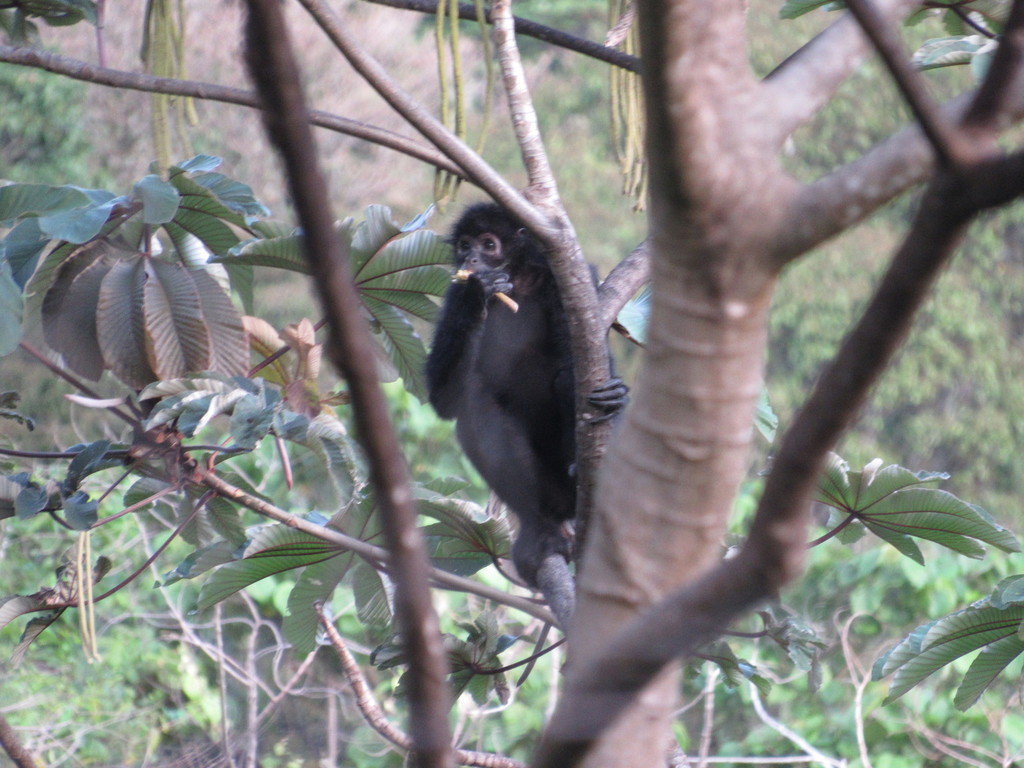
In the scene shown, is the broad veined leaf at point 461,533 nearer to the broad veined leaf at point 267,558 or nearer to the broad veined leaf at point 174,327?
the broad veined leaf at point 267,558

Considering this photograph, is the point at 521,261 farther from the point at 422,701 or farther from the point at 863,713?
the point at 422,701

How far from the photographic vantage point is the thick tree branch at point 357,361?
1.71ft

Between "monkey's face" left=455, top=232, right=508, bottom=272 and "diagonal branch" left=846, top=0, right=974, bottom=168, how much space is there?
8.45ft

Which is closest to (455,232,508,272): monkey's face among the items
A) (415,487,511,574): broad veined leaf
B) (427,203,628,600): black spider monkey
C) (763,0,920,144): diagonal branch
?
(427,203,628,600): black spider monkey

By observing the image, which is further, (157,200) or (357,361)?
(157,200)

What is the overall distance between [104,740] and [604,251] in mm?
8099

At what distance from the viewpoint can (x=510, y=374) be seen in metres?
3.12

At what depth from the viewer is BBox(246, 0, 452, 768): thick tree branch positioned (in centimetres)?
52

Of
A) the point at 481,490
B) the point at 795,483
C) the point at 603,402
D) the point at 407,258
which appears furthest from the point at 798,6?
the point at 481,490

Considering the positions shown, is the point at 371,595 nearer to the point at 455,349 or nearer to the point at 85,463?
the point at 85,463

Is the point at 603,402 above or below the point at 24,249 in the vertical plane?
below

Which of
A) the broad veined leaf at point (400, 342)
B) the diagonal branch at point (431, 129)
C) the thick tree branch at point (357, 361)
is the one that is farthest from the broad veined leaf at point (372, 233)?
the thick tree branch at point (357, 361)

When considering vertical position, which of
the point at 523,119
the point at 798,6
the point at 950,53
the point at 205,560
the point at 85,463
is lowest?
the point at 205,560

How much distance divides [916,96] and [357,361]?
1.17 feet
